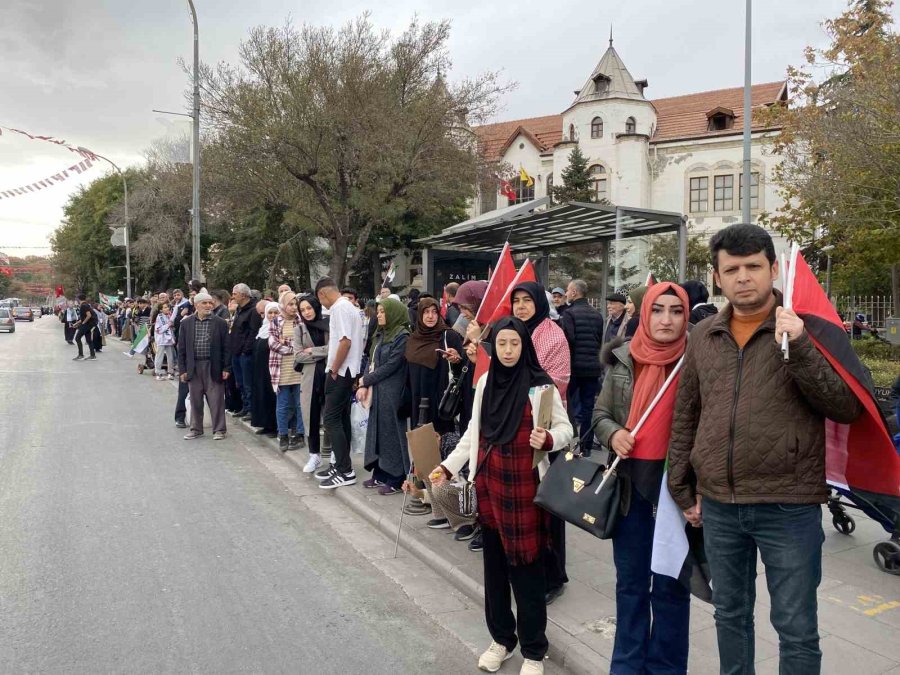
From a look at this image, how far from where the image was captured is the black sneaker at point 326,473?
22.8ft

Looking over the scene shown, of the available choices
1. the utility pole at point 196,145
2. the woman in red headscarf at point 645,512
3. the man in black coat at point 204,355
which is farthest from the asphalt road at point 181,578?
the utility pole at point 196,145

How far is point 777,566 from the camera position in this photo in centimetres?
248

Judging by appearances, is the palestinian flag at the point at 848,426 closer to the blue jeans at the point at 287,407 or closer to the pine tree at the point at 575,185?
the blue jeans at the point at 287,407

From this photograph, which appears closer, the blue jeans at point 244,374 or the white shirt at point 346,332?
the white shirt at point 346,332

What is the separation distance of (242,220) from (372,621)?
31598 mm

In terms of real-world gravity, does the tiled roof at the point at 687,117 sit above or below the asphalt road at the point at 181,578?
above

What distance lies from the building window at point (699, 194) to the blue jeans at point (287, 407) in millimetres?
37468

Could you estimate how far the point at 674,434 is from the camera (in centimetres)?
279

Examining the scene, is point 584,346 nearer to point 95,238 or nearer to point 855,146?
point 855,146

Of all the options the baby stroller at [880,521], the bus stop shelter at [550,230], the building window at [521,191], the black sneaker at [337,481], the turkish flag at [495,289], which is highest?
the building window at [521,191]

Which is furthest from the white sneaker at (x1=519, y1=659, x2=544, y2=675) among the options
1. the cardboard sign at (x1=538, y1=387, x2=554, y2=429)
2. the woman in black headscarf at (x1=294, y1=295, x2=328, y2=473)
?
the woman in black headscarf at (x1=294, y1=295, x2=328, y2=473)

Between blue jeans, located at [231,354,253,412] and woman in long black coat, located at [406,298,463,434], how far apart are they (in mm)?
4513

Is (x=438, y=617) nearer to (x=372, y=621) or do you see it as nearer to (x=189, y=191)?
(x=372, y=621)

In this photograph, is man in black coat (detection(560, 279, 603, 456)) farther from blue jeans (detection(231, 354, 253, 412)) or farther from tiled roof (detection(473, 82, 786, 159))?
tiled roof (detection(473, 82, 786, 159))
